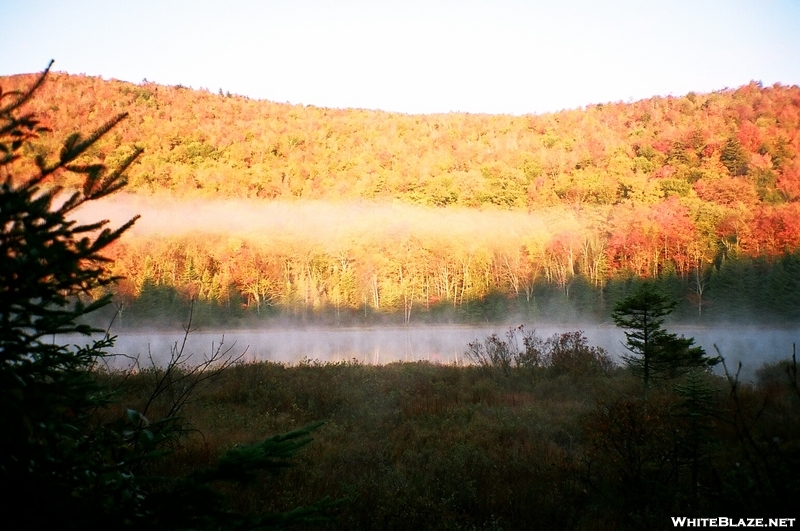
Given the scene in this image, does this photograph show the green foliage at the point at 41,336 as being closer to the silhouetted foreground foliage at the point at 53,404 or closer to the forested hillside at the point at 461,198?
the silhouetted foreground foliage at the point at 53,404

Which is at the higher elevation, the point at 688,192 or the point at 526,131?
the point at 526,131

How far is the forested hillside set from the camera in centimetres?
4759

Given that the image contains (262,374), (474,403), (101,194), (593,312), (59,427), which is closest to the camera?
(59,427)

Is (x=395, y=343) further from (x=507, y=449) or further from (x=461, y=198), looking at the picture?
(x=461, y=198)

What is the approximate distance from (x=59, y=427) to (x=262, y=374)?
13.2 metres

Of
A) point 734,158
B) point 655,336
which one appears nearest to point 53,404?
point 655,336

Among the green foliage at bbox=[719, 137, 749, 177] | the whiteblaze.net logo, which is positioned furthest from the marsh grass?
the green foliage at bbox=[719, 137, 749, 177]

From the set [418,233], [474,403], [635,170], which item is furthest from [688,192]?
[474,403]

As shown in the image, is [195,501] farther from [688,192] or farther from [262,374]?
[688,192]

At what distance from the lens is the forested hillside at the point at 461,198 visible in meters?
47.6

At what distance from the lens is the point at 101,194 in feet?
6.27

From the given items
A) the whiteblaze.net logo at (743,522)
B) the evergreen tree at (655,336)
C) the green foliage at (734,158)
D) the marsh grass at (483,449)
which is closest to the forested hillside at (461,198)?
the green foliage at (734,158)

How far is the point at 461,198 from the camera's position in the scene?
64312 mm

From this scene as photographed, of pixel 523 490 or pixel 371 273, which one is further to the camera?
pixel 371 273
